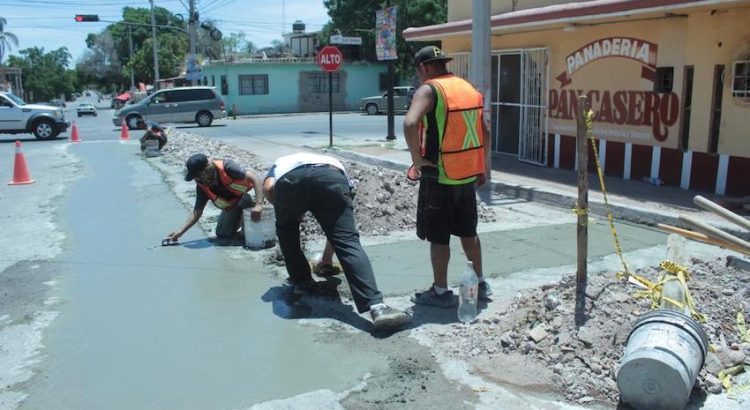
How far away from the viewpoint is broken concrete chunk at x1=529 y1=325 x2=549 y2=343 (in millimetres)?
4234

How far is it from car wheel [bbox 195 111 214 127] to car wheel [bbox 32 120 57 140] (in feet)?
24.6

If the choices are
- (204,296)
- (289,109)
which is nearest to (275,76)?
(289,109)

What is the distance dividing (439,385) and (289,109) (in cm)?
4038

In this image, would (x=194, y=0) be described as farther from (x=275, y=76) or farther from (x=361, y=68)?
(x=361, y=68)

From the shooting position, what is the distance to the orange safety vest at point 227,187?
6.97m

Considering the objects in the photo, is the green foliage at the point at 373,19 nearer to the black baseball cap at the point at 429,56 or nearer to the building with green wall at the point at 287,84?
the building with green wall at the point at 287,84

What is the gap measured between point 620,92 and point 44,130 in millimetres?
20487

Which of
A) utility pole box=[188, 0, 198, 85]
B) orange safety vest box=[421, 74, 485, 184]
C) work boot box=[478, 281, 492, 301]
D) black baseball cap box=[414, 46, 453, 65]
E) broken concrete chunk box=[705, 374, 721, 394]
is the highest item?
utility pole box=[188, 0, 198, 85]

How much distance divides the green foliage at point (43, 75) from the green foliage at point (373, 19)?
Result: 217ft

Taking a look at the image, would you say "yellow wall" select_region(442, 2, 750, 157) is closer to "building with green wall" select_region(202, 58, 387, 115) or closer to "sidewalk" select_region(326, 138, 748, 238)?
"sidewalk" select_region(326, 138, 748, 238)

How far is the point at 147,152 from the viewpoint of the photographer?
1634 centimetres

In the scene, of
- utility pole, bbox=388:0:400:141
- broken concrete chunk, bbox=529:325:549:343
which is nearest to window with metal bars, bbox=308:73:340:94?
utility pole, bbox=388:0:400:141

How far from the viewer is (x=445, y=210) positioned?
4930 mm

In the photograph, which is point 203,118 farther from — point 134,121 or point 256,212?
point 256,212
